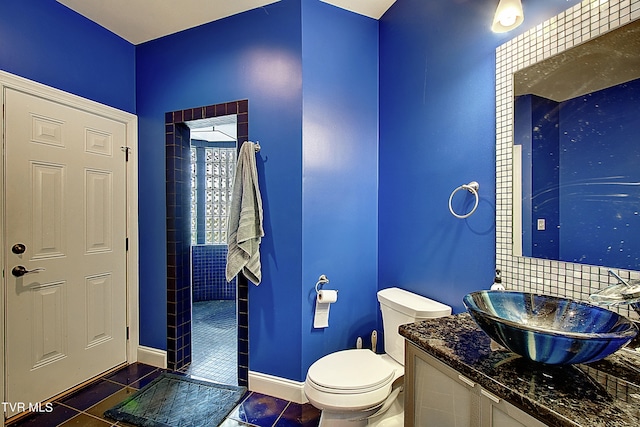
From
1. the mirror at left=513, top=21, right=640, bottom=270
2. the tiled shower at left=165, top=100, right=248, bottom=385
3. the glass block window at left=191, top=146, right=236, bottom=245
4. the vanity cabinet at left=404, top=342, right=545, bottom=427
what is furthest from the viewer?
the glass block window at left=191, top=146, right=236, bottom=245

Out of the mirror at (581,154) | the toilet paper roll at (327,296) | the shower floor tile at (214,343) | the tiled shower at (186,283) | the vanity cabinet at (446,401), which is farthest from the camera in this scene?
the shower floor tile at (214,343)

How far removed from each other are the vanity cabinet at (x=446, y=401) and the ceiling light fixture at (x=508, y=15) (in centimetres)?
137

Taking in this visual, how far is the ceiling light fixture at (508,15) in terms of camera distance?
1146 millimetres

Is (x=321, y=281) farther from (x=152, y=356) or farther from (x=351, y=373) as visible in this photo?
(x=152, y=356)

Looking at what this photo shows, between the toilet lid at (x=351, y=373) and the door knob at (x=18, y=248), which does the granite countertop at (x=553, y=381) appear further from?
the door knob at (x=18, y=248)

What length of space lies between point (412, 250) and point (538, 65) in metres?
1.14

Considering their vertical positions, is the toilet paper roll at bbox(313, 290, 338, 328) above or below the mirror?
below

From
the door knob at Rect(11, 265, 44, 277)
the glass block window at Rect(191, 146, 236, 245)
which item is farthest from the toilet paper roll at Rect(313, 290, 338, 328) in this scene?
the glass block window at Rect(191, 146, 236, 245)

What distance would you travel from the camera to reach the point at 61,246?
77.3 inches

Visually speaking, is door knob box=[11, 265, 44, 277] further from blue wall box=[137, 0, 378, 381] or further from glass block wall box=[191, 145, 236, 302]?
glass block wall box=[191, 145, 236, 302]

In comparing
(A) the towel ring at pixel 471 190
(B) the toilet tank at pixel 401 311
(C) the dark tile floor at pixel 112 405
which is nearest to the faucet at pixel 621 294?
(A) the towel ring at pixel 471 190

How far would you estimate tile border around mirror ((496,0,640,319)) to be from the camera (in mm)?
960

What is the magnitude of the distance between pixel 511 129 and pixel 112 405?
286 cm

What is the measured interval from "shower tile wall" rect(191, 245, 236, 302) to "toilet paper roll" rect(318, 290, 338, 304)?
2710 millimetres
